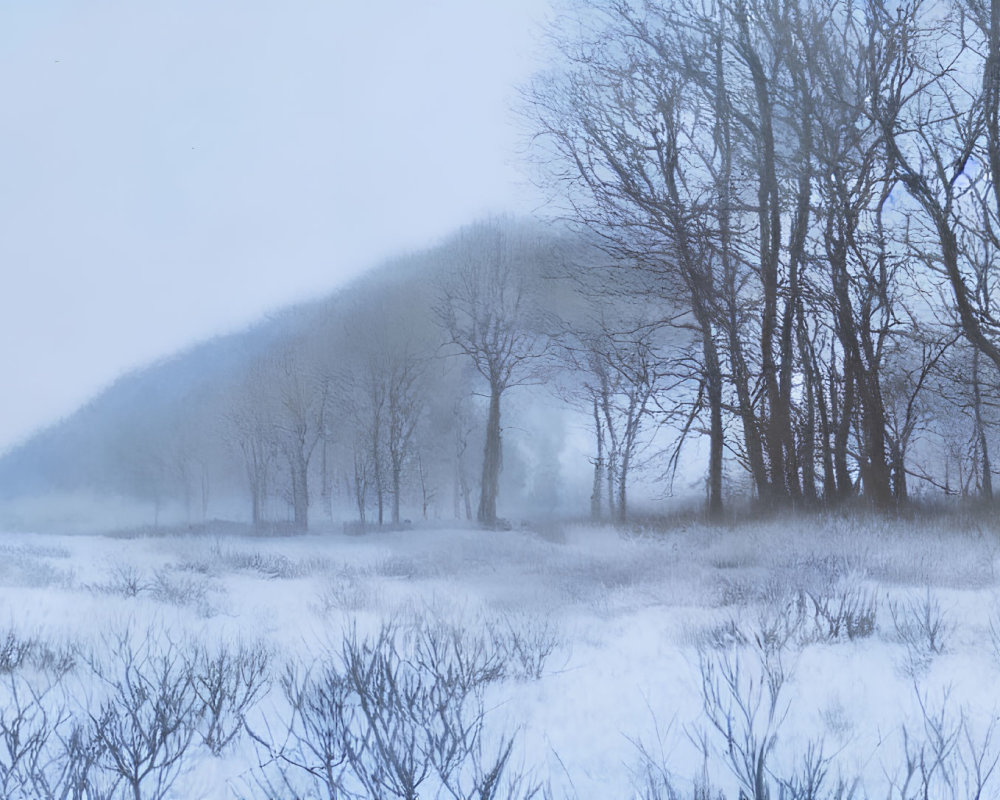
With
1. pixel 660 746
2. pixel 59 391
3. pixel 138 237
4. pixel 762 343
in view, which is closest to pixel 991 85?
pixel 762 343

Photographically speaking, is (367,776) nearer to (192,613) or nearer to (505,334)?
(192,613)

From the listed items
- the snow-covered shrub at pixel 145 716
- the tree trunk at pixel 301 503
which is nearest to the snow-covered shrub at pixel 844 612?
the snow-covered shrub at pixel 145 716

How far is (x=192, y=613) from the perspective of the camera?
2537mm

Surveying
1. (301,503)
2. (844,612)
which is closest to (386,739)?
(844,612)

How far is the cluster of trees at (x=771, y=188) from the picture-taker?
473 centimetres

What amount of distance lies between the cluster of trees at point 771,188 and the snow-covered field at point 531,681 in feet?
7.58

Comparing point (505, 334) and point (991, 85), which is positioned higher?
point (991, 85)

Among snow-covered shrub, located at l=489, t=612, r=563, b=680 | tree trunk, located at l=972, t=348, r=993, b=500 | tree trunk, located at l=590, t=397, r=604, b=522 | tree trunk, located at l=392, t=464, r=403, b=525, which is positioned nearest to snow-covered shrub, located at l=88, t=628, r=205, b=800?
snow-covered shrub, located at l=489, t=612, r=563, b=680

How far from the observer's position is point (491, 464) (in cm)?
506

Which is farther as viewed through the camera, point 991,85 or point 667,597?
point 991,85

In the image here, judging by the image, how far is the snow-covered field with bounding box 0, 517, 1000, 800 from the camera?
58.5 inches

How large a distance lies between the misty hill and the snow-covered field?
1728mm

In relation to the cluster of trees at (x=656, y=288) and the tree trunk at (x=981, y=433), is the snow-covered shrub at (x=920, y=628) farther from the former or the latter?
the tree trunk at (x=981, y=433)

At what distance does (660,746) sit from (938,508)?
450 centimetres
